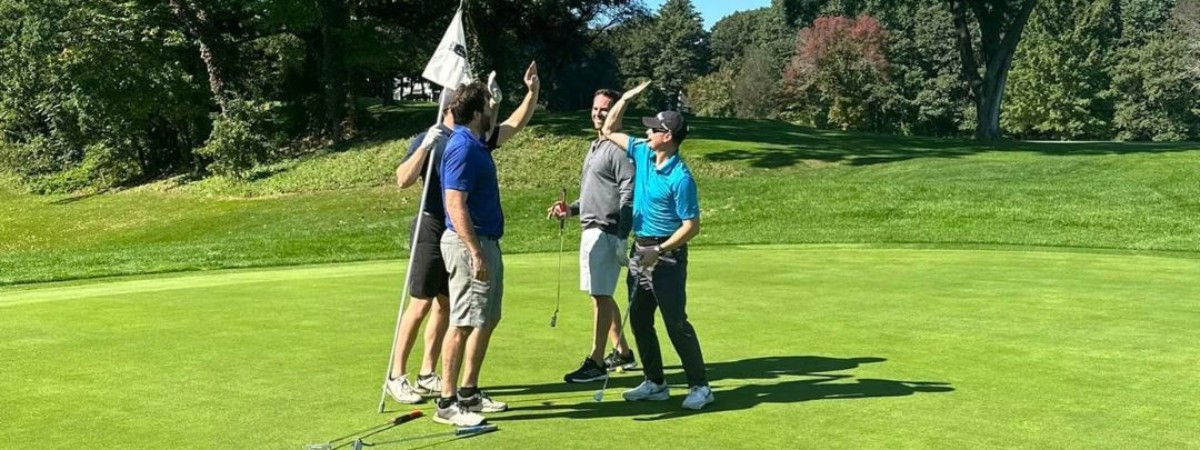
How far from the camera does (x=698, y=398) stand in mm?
6051

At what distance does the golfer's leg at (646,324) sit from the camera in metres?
6.36

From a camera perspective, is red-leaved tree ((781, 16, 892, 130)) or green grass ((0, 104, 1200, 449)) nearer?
green grass ((0, 104, 1200, 449))

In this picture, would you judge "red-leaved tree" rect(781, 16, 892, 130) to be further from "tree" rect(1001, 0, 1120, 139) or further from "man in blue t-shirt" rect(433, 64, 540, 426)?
"man in blue t-shirt" rect(433, 64, 540, 426)

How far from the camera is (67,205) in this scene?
3981 centimetres

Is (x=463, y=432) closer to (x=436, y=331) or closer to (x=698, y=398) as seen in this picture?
(x=436, y=331)

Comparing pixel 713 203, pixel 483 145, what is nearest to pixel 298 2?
pixel 713 203

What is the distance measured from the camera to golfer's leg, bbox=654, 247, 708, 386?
20.1 feet

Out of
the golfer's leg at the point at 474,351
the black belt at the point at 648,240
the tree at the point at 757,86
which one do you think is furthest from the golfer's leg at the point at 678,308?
the tree at the point at 757,86

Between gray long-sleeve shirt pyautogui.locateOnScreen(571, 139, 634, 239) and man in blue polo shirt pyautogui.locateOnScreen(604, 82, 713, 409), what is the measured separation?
54cm

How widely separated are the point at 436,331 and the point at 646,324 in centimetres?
134

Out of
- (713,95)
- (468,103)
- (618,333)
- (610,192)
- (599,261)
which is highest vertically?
(713,95)

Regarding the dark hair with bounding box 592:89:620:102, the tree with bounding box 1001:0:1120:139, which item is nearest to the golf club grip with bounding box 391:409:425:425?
the dark hair with bounding box 592:89:620:102

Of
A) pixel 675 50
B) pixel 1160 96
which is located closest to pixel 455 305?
pixel 1160 96

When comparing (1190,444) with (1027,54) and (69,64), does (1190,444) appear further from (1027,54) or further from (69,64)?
(1027,54)
